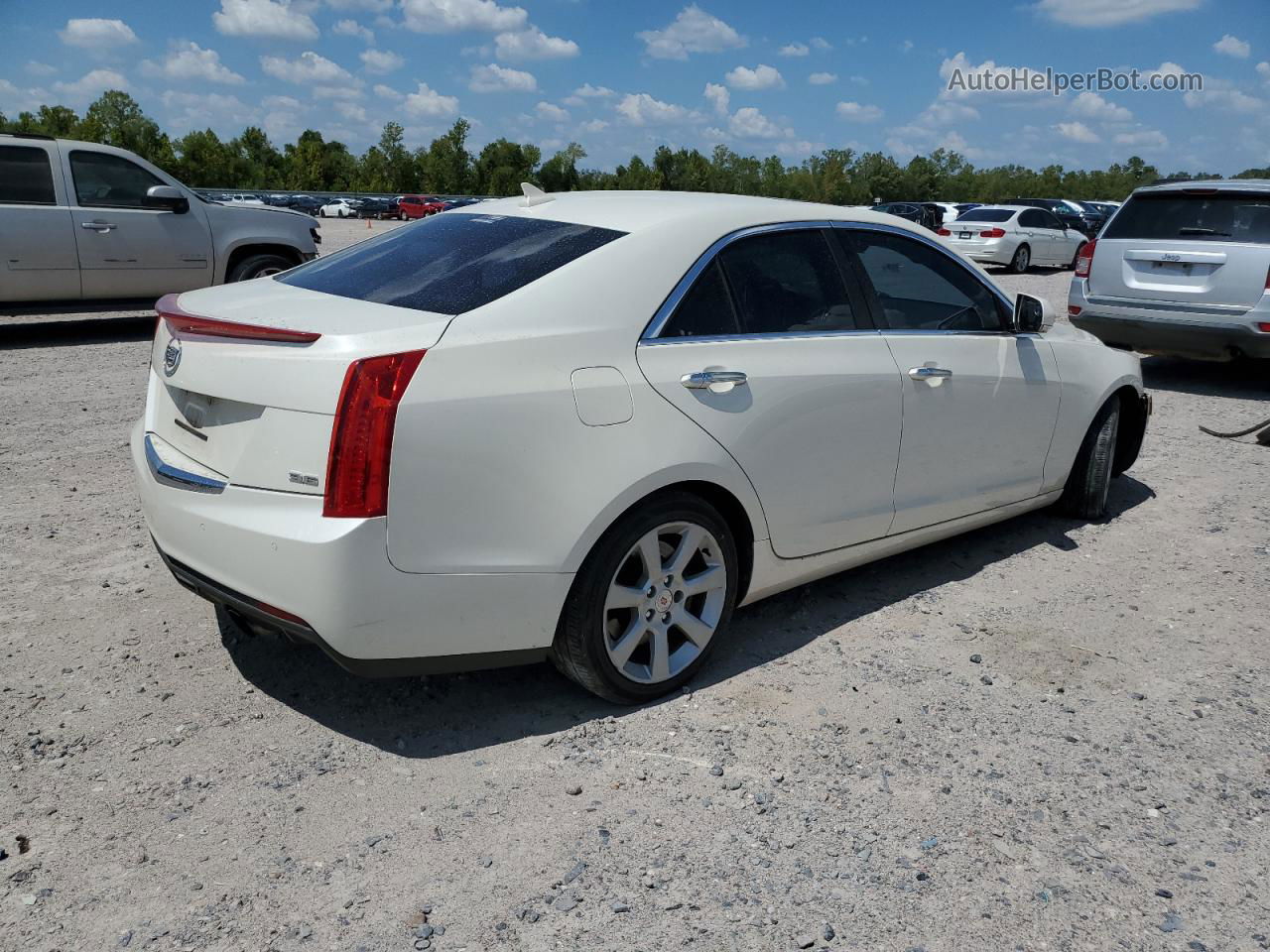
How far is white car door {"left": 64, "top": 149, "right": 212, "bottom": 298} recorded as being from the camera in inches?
404

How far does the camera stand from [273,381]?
2.94 m

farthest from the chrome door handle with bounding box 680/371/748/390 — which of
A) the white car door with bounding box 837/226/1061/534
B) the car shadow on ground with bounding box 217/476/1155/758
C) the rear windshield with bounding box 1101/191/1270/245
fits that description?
the rear windshield with bounding box 1101/191/1270/245

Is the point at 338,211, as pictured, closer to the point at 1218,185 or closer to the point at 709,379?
the point at 1218,185

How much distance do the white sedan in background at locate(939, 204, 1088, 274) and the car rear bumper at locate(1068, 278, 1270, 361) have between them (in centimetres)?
1428

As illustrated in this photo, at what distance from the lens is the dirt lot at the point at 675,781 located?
255cm

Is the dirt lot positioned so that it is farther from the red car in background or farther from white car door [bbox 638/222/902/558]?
the red car in background

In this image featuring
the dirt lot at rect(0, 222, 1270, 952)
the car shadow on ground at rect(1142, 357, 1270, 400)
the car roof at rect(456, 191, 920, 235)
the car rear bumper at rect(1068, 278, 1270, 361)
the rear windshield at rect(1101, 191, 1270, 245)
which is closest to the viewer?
the dirt lot at rect(0, 222, 1270, 952)

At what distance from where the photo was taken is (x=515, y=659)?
10.5 ft

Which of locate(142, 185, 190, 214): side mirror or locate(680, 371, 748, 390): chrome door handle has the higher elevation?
locate(142, 185, 190, 214): side mirror

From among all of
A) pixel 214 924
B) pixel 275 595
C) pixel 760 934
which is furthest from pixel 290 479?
pixel 760 934

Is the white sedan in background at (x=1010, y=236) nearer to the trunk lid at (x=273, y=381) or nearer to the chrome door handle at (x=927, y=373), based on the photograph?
the chrome door handle at (x=927, y=373)

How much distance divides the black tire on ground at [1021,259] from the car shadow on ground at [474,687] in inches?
836

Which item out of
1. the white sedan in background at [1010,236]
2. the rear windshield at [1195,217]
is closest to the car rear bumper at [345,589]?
the rear windshield at [1195,217]

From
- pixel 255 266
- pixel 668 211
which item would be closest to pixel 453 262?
pixel 668 211
